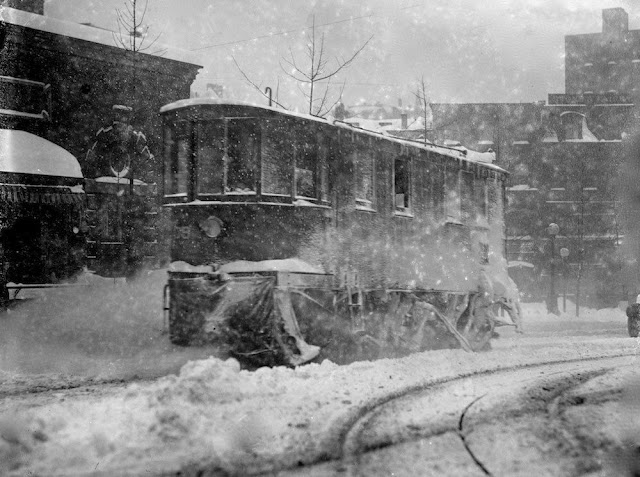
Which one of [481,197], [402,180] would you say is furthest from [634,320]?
[402,180]

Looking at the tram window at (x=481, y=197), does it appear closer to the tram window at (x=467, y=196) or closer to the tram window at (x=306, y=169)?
the tram window at (x=467, y=196)

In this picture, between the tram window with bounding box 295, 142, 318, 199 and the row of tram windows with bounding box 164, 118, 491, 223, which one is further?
the tram window with bounding box 295, 142, 318, 199

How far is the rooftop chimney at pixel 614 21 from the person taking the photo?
46.4m

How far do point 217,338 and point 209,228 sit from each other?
2171 millimetres

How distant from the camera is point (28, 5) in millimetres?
25094

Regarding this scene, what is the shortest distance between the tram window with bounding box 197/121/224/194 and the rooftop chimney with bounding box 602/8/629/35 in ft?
139

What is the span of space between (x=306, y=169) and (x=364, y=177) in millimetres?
2001

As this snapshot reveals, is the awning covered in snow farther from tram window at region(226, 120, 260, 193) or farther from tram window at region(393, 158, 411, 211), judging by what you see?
tram window at region(393, 158, 411, 211)

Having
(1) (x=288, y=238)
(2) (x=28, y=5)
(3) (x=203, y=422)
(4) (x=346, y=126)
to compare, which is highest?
(2) (x=28, y=5)

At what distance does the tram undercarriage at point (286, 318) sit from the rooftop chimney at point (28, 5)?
16.8 m

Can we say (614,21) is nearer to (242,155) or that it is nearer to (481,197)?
(481,197)

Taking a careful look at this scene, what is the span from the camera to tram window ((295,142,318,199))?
1343cm

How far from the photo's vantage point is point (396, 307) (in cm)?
1522

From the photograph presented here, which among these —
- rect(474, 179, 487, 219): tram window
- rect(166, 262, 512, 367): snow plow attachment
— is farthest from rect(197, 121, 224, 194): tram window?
rect(474, 179, 487, 219): tram window
